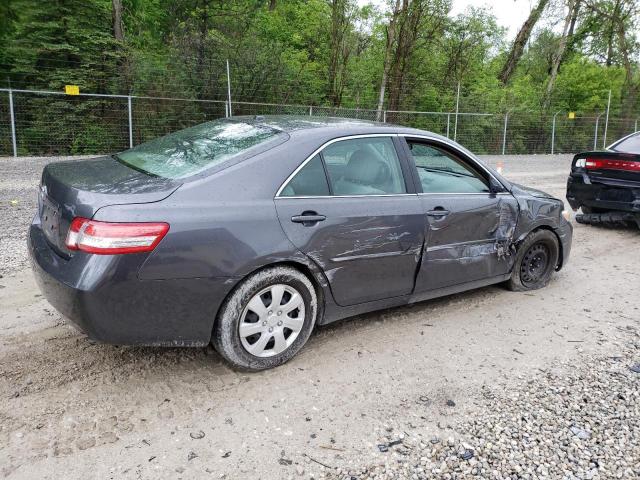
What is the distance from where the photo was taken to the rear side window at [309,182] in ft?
11.3

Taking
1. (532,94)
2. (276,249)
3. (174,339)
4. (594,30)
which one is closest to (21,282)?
(174,339)

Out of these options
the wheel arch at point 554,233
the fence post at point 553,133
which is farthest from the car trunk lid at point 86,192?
the fence post at point 553,133

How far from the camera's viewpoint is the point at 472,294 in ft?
16.6

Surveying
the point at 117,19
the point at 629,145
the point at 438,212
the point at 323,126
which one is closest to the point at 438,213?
the point at 438,212

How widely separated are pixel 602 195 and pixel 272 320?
618 cm

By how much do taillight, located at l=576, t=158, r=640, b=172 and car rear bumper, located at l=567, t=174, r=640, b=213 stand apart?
0.19 meters

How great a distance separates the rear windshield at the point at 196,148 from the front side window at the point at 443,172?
1215mm

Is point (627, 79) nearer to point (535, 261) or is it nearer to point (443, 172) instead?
point (535, 261)

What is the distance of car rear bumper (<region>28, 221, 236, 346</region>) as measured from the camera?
2.83 m

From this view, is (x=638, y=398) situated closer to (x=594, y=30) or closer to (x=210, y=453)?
(x=210, y=453)

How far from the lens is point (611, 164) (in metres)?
7.50

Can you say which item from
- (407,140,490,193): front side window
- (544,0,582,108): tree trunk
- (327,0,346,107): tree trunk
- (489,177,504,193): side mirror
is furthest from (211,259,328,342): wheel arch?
(544,0,582,108): tree trunk

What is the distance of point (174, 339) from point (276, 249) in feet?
2.62

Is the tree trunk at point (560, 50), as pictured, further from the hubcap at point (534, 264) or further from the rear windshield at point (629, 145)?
the hubcap at point (534, 264)
